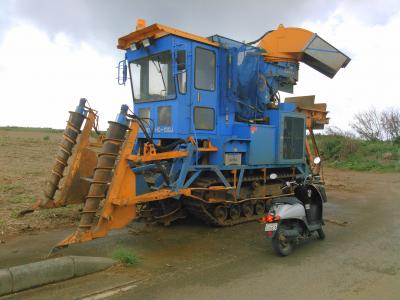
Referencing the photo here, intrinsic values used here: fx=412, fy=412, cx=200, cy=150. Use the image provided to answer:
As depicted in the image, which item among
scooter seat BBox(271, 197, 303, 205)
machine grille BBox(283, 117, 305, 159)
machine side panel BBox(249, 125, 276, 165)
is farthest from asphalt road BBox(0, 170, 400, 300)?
machine grille BBox(283, 117, 305, 159)

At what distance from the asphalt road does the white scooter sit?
23 centimetres

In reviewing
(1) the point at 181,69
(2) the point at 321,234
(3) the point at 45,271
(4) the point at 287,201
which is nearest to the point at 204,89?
(1) the point at 181,69

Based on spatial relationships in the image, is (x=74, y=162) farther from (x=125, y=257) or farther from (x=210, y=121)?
(x=210, y=121)

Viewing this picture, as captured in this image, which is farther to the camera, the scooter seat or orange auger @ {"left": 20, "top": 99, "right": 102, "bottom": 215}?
orange auger @ {"left": 20, "top": 99, "right": 102, "bottom": 215}

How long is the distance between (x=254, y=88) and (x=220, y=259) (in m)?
4.25

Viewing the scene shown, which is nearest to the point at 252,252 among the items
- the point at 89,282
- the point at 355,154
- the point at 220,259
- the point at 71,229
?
the point at 220,259

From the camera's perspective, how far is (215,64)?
27.2ft

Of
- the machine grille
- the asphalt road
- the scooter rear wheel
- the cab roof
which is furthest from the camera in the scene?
the machine grille

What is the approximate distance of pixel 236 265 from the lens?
19.5 ft

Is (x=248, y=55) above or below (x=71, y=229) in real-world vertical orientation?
above

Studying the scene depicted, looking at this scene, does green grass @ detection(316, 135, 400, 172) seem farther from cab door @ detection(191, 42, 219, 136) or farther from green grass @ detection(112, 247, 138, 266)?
green grass @ detection(112, 247, 138, 266)

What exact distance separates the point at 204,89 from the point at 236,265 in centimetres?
358

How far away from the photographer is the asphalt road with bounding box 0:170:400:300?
4.85 meters

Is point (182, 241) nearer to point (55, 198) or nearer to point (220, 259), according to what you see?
point (220, 259)
